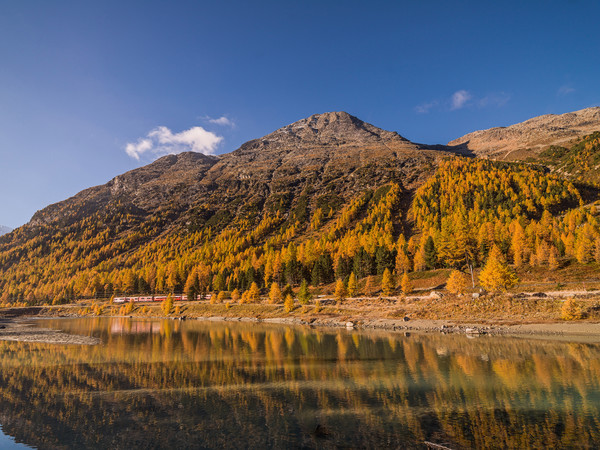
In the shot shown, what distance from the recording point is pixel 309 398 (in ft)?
84.2

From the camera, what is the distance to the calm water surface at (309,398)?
18484 millimetres

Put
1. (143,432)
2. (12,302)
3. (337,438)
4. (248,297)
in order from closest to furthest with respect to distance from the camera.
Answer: (337,438) → (143,432) → (248,297) → (12,302)

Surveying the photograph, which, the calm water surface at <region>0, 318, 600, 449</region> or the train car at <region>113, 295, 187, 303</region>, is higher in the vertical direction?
the calm water surface at <region>0, 318, 600, 449</region>

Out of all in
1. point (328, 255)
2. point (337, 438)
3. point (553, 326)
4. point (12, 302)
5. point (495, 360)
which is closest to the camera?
point (337, 438)

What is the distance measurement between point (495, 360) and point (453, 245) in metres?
54.8

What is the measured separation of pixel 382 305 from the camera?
8769cm

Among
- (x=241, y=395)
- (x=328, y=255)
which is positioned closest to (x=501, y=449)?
(x=241, y=395)

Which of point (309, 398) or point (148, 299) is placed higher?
point (309, 398)

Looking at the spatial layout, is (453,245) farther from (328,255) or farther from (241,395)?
(241,395)

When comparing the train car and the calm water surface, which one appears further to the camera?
the train car

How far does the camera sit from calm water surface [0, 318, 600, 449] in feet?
60.6

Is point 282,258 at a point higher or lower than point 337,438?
higher

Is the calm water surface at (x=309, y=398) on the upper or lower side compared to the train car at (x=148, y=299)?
upper

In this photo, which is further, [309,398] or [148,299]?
[148,299]
